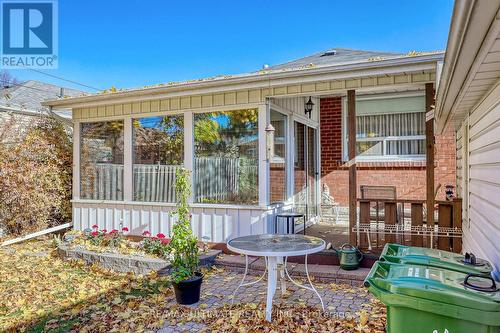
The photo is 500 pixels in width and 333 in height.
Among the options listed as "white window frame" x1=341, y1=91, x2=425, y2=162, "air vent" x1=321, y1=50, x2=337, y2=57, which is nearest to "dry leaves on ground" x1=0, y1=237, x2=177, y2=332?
"white window frame" x1=341, y1=91, x2=425, y2=162

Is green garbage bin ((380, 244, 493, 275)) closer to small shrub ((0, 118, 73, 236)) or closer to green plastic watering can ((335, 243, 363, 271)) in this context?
green plastic watering can ((335, 243, 363, 271))

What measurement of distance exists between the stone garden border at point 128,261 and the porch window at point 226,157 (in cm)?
100

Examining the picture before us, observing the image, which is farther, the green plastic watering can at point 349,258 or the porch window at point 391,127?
the porch window at point 391,127

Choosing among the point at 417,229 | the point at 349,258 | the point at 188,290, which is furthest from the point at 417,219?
the point at 188,290

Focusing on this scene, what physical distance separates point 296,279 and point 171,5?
33.3 feet

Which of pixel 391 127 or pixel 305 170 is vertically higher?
pixel 391 127

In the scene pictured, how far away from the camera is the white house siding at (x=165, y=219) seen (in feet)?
18.8

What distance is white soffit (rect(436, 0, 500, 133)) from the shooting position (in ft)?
4.42

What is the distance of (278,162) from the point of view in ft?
20.4

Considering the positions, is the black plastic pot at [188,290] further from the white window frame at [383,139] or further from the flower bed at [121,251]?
the white window frame at [383,139]

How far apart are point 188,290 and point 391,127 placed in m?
5.60

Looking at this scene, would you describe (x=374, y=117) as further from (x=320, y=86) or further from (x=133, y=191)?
(x=133, y=191)

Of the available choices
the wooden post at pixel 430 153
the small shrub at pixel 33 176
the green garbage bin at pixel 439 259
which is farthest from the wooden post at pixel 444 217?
the small shrub at pixel 33 176

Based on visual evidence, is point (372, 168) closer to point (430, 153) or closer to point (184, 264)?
point (430, 153)
